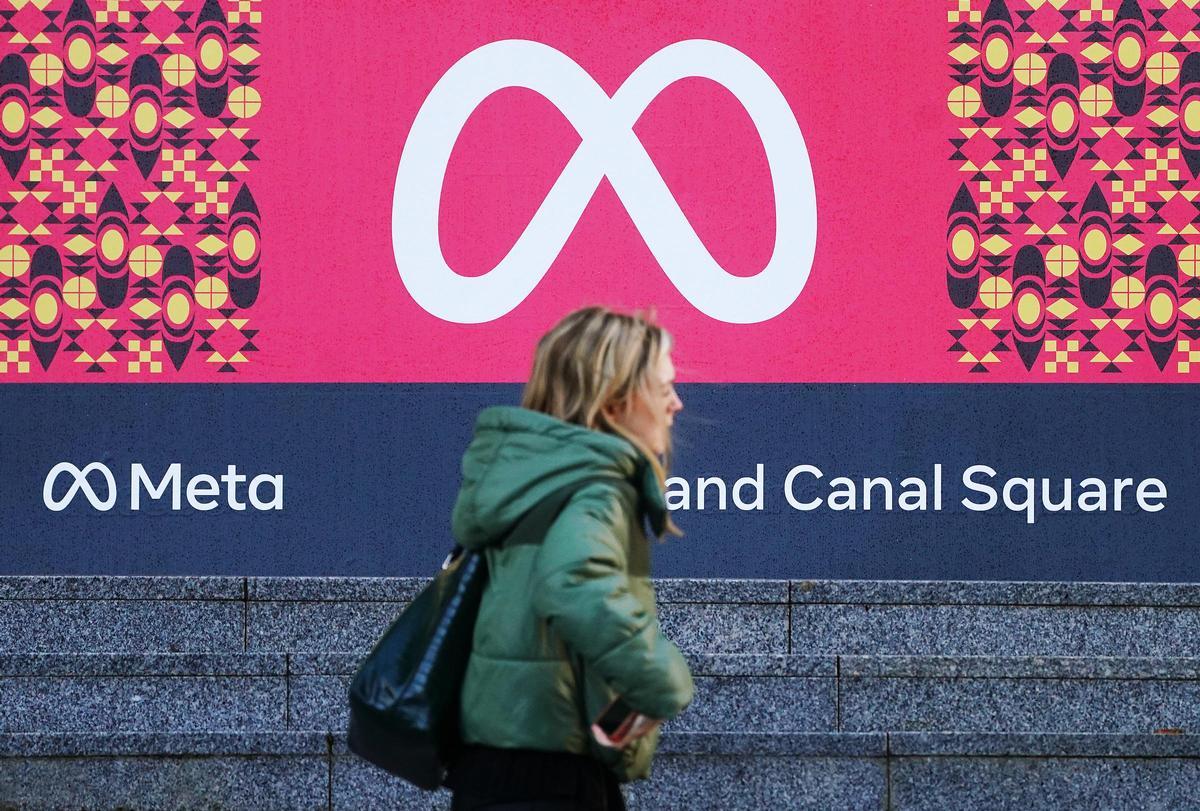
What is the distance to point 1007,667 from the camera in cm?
638

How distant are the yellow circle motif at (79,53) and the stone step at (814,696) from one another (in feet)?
8.61

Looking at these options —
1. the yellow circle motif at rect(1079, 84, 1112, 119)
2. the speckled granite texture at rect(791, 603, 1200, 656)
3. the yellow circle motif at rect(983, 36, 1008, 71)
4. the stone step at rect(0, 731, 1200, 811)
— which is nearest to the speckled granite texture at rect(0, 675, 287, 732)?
the stone step at rect(0, 731, 1200, 811)

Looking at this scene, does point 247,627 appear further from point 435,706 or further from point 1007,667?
point 435,706

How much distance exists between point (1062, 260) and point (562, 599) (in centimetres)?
453

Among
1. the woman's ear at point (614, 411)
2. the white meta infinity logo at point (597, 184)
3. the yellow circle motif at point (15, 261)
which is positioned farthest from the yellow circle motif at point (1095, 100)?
the yellow circle motif at point (15, 261)

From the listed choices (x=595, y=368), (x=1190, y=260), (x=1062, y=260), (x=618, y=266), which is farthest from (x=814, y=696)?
(x=595, y=368)

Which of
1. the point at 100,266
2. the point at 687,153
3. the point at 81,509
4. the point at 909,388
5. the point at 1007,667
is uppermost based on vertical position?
the point at 687,153

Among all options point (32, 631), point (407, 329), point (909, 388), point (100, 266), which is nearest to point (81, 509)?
point (32, 631)

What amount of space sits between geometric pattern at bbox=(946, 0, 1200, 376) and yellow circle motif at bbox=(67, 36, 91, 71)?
386cm

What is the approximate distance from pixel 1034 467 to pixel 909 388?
65 cm

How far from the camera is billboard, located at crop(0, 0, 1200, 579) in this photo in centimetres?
666

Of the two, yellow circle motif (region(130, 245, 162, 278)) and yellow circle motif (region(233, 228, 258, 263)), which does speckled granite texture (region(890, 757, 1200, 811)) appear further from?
yellow circle motif (region(130, 245, 162, 278))

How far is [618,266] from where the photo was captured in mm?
6723

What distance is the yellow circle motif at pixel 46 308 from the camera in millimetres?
6734
